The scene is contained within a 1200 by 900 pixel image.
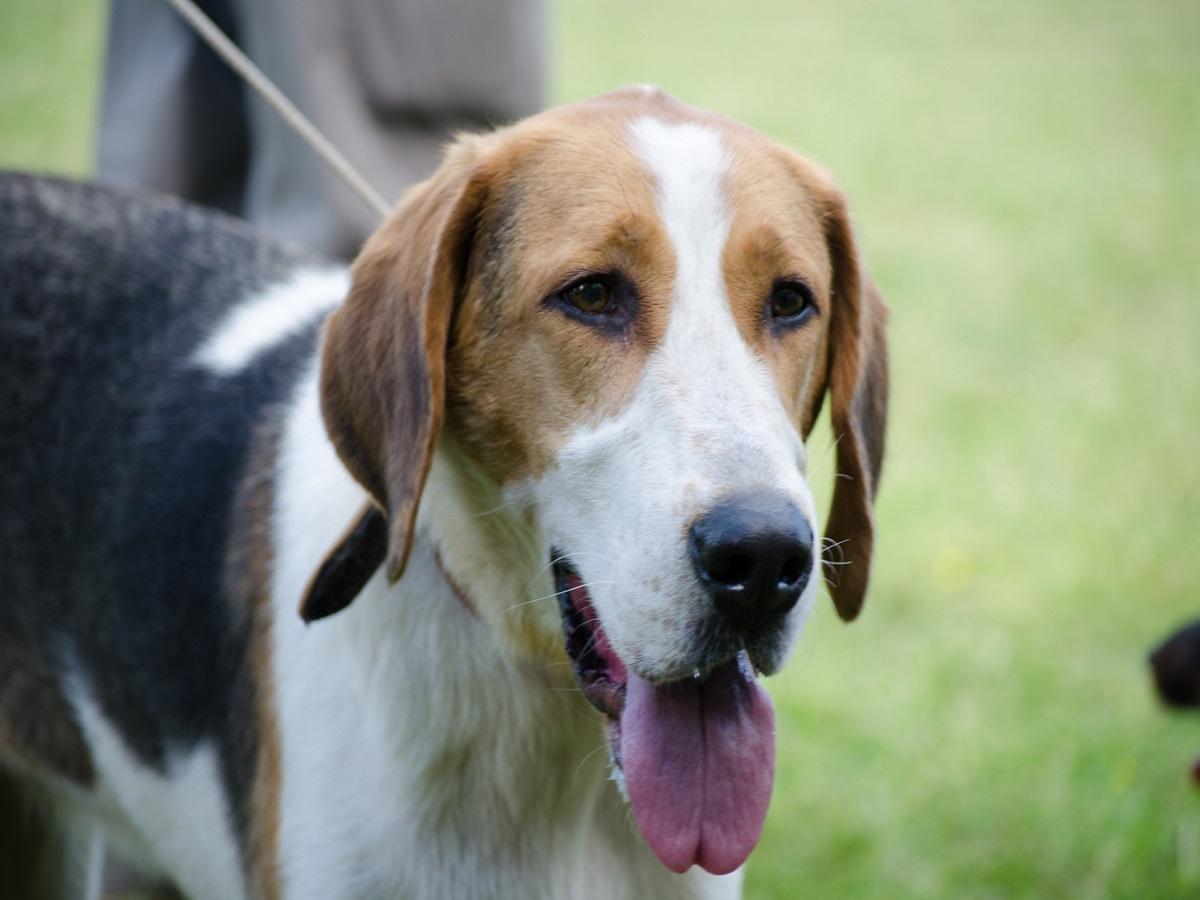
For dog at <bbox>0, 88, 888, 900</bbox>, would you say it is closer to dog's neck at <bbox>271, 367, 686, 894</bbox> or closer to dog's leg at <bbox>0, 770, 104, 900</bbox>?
dog's neck at <bbox>271, 367, 686, 894</bbox>

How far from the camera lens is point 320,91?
462 centimetres

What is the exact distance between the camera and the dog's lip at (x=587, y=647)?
2.64 metres

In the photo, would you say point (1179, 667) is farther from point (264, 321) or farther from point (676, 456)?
point (264, 321)

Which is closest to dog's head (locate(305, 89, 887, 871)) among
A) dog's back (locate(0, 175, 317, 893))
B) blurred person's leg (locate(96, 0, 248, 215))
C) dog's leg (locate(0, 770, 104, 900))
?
dog's back (locate(0, 175, 317, 893))

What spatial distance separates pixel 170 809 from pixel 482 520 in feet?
3.99

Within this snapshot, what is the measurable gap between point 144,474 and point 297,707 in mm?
829

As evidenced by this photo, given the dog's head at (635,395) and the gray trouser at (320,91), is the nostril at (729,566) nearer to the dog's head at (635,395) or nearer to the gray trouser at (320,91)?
the dog's head at (635,395)

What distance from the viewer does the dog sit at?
2.51 metres

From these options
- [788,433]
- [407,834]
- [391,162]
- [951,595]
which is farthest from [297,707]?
[951,595]

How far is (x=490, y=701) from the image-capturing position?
2.86 metres

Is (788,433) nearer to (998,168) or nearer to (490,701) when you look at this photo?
(490,701)

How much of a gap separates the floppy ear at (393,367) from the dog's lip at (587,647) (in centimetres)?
30

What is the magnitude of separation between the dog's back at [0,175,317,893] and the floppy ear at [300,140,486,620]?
582 millimetres

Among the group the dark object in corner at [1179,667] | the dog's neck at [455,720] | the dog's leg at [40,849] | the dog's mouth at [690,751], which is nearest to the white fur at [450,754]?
the dog's neck at [455,720]
